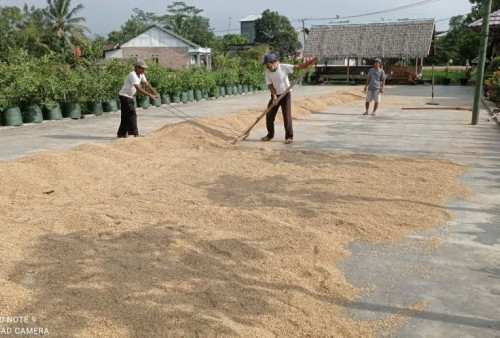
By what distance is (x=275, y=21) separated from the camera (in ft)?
221

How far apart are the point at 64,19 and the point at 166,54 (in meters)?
9.87

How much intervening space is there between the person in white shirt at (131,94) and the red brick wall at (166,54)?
36.6 m

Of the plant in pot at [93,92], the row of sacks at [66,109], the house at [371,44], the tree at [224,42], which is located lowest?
the row of sacks at [66,109]

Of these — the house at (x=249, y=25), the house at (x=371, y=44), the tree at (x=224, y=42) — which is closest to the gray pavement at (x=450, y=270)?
the house at (x=371, y=44)

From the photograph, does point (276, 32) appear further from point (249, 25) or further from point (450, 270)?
point (450, 270)

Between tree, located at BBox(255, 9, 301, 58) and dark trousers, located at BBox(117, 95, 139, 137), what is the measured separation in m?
54.4

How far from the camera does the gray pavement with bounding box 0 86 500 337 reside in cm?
266

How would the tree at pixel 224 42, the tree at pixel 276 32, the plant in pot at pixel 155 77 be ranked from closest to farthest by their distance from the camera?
the plant in pot at pixel 155 77 < the tree at pixel 224 42 < the tree at pixel 276 32

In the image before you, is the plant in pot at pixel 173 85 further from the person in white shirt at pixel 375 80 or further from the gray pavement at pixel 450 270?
the gray pavement at pixel 450 270

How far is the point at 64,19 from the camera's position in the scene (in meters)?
39.5

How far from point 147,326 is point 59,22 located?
41.8 m

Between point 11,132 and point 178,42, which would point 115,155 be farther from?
point 178,42

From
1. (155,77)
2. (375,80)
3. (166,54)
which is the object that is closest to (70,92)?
(155,77)

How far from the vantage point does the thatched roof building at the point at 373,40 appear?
2967cm
